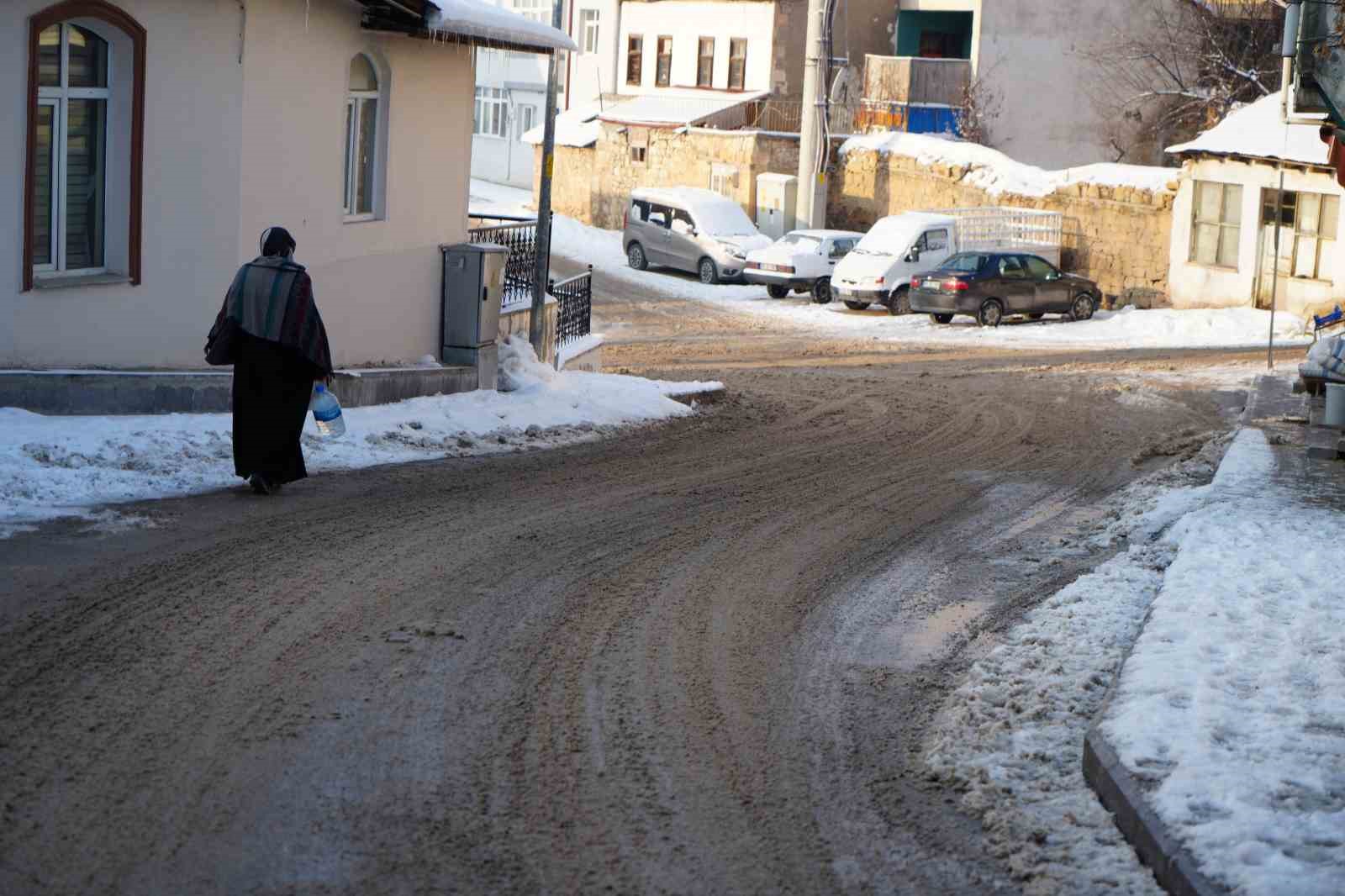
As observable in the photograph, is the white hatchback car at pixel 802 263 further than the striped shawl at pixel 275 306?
Yes

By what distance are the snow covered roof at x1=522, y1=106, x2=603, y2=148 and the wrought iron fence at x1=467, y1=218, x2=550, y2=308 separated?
94.8ft

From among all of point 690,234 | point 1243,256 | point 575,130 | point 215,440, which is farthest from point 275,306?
point 575,130

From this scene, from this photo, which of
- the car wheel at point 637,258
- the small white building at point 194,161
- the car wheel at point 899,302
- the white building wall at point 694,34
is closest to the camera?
the small white building at point 194,161

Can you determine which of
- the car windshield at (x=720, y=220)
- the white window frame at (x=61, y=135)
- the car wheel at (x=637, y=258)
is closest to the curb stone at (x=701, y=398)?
the white window frame at (x=61, y=135)

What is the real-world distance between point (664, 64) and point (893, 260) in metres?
21.4

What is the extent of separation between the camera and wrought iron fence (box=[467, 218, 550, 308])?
18.8 meters

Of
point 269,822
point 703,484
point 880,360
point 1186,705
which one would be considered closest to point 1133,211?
point 880,360

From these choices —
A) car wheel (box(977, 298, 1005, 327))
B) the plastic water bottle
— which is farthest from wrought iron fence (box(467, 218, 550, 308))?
car wheel (box(977, 298, 1005, 327))

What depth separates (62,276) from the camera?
39.3ft

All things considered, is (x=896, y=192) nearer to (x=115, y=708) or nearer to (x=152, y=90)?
(x=152, y=90)

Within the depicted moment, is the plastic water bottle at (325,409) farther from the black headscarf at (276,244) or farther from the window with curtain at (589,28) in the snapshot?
the window with curtain at (589,28)

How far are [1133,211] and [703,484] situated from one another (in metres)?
23.9

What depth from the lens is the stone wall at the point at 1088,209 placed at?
33.2 meters

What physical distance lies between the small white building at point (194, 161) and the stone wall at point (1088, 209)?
66.3ft
